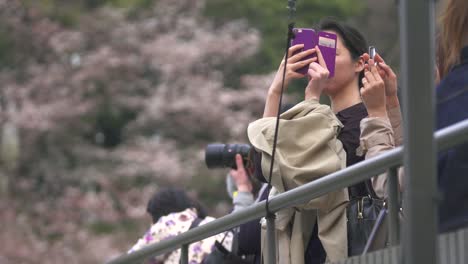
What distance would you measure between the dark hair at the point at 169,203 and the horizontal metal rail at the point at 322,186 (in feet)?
3.84

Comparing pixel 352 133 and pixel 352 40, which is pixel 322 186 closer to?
pixel 352 133

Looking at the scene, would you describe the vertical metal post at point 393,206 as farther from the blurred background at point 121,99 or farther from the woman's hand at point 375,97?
the blurred background at point 121,99

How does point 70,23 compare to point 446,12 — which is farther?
point 70,23

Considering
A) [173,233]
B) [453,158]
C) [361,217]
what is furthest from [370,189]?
[173,233]

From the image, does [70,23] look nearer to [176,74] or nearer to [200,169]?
[176,74]

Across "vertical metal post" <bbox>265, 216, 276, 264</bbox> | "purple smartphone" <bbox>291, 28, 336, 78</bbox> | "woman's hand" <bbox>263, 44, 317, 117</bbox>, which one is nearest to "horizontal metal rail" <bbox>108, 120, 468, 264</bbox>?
"vertical metal post" <bbox>265, 216, 276, 264</bbox>

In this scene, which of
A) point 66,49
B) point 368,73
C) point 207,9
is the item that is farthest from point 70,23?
point 368,73

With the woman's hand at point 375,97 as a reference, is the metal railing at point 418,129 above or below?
below

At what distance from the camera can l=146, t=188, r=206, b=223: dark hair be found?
7383 millimetres

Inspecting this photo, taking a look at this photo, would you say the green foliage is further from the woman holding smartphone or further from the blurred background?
the woman holding smartphone

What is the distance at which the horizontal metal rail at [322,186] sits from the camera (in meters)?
4.15

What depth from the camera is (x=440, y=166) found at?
14.1 ft

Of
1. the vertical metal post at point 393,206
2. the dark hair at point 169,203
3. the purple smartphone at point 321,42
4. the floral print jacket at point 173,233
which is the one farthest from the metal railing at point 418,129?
the dark hair at point 169,203

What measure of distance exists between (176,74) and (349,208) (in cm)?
1802
